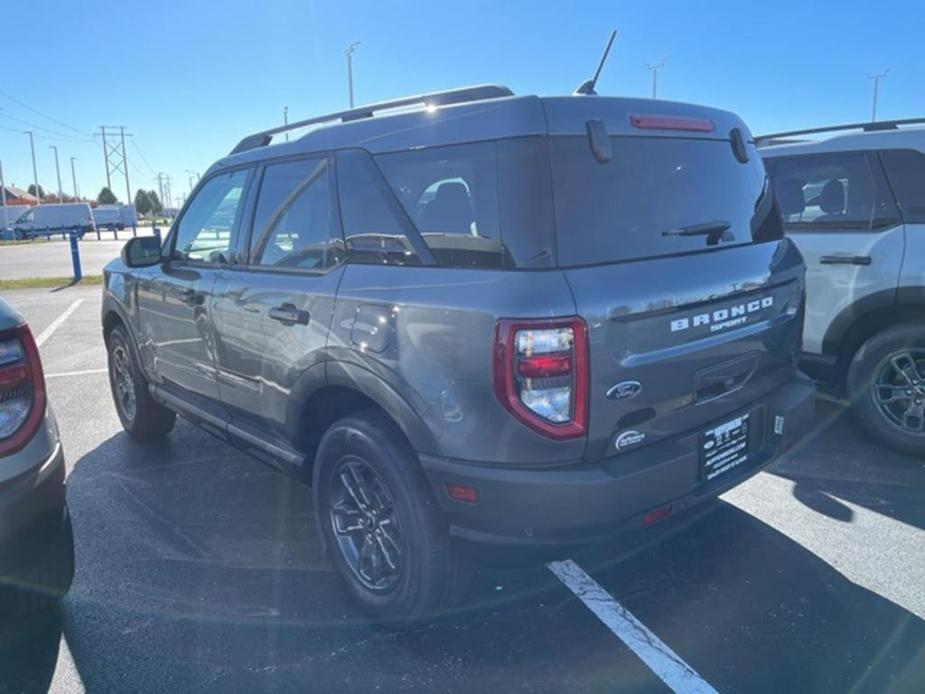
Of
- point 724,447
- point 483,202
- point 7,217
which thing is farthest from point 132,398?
point 7,217

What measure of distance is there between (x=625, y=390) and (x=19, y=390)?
2119 millimetres

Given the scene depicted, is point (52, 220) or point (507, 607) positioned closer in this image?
point (507, 607)

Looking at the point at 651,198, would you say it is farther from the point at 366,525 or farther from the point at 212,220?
the point at 212,220

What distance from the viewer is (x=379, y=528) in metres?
2.75

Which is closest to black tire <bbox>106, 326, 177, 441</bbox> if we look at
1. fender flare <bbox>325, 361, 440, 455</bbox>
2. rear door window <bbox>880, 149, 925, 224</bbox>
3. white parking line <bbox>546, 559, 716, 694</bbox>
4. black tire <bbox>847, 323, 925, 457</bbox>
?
fender flare <bbox>325, 361, 440, 455</bbox>

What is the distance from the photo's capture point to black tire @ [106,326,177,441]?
480 cm

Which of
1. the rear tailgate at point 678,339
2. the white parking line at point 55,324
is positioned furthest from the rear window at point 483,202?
the white parking line at point 55,324

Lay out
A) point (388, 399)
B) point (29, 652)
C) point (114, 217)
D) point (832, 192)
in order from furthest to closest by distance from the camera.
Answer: point (114, 217) → point (832, 192) → point (29, 652) → point (388, 399)

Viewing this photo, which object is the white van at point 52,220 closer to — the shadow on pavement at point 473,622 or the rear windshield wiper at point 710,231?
the shadow on pavement at point 473,622

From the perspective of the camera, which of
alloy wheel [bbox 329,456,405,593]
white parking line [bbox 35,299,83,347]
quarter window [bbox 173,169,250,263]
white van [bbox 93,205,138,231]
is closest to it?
alloy wheel [bbox 329,456,405,593]

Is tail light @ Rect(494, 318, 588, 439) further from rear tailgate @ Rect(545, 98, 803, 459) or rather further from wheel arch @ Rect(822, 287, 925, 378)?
wheel arch @ Rect(822, 287, 925, 378)

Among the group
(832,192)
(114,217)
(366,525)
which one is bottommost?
(366,525)

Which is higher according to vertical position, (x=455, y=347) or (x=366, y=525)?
(x=455, y=347)

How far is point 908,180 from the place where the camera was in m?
4.17
